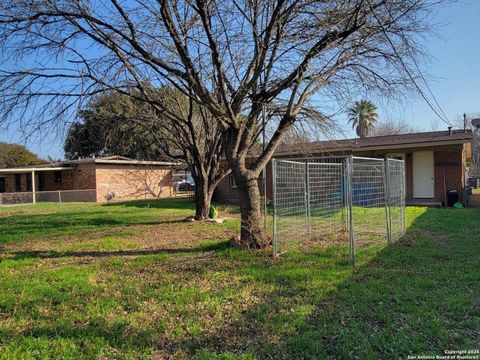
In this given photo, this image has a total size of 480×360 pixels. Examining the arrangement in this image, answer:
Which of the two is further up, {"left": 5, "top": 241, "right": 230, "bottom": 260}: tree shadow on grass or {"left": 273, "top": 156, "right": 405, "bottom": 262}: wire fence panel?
{"left": 273, "top": 156, "right": 405, "bottom": 262}: wire fence panel

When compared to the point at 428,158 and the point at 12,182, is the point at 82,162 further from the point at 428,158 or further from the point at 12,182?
the point at 428,158

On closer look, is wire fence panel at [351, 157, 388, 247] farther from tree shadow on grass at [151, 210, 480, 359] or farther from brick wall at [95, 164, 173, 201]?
brick wall at [95, 164, 173, 201]

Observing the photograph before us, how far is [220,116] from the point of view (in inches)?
289

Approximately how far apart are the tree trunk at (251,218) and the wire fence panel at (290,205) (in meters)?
0.35

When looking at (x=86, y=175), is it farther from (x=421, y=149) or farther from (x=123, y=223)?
(x=421, y=149)

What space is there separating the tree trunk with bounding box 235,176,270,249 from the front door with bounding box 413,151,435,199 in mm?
11491

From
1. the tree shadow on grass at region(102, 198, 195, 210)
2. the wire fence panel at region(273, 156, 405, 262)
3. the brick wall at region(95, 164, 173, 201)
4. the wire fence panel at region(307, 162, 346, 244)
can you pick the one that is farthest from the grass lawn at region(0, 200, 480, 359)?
the brick wall at region(95, 164, 173, 201)

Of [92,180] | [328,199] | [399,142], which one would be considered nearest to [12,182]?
[92,180]

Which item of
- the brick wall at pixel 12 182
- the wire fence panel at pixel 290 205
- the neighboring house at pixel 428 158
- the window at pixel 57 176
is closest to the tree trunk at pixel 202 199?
the neighboring house at pixel 428 158

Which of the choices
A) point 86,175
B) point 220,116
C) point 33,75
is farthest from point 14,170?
point 220,116

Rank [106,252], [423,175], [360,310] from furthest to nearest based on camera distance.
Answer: [423,175] < [106,252] < [360,310]

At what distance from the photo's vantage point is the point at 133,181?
30.5 metres

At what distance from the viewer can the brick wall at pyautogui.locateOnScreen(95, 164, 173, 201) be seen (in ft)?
92.0

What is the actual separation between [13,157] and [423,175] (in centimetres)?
4423
